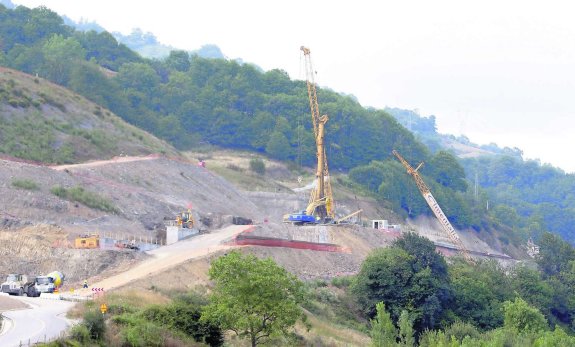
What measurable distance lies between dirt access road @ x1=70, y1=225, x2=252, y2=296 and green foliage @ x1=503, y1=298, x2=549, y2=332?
2019 centimetres

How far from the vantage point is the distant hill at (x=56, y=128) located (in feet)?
330

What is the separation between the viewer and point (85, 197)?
84.4 metres

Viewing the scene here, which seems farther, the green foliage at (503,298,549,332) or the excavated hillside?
the green foliage at (503,298,549,332)

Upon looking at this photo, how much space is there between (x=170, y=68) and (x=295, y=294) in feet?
410

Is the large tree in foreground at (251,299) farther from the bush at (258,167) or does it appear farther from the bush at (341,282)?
the bush at (258,167)

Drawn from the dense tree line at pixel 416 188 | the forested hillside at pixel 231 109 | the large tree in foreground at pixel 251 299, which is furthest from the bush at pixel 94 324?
the dense tree line at pixel 416 188

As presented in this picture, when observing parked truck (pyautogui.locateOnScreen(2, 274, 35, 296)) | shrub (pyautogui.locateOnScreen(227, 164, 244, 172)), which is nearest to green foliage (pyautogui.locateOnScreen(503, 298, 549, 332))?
parked truck (pyautogui.locateOnScreen(2, 274, 35, 296))

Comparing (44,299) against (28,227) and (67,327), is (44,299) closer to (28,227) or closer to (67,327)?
(67,327)

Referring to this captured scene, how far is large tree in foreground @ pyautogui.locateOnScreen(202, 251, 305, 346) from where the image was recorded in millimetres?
50750

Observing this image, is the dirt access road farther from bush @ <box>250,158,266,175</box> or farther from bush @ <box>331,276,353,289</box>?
bush @ <box>250,158,266,175</box>

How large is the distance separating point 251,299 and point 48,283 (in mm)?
16321

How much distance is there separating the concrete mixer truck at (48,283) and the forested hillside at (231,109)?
7148cm

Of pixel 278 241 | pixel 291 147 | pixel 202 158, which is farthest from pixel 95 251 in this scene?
pixel 291 147

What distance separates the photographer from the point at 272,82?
170250mm
